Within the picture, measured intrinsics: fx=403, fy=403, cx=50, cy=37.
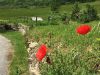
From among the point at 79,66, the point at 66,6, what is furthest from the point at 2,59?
the point at 66,6

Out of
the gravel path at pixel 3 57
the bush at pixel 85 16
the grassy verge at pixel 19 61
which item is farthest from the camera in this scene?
the bush at pixel 85 16

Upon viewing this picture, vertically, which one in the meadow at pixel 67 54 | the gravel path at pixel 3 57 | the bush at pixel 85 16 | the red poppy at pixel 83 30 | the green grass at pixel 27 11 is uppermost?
the red poppy at pixel 83 30

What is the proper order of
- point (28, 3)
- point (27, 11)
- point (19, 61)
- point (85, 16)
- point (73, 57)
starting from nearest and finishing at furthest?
point (73, 57)
point (19, 61)
point (85, 16)
point (27, 11)
point (28, 3)

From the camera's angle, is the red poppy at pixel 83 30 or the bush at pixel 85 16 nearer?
the red poppy at pixel 83 30

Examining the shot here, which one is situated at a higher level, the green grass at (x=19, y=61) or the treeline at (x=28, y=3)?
the green grass at (x=19, y=61)

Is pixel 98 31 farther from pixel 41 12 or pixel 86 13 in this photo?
pixel 41 12

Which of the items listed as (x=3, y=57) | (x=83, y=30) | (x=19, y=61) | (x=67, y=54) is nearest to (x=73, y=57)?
(x=67, y=54)

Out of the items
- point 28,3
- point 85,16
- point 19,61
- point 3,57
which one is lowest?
point 28,3

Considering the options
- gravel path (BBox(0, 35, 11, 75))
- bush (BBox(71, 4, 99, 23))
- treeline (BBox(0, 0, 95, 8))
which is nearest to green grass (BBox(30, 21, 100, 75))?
gravel path (BBox(0, 35, 11, 75))

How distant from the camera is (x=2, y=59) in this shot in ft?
66.9

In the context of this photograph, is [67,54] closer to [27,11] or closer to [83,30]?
[83,30]

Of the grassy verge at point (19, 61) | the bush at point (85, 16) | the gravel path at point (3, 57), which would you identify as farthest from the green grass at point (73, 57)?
the bush at point (85, 16)

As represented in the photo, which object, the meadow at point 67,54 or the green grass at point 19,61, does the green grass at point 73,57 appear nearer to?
the meadow at point 67,54

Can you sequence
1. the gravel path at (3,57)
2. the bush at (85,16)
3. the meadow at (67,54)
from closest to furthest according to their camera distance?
the meadow at (67,54)
the gravel path at (3,57)
the bush at (85,16)
